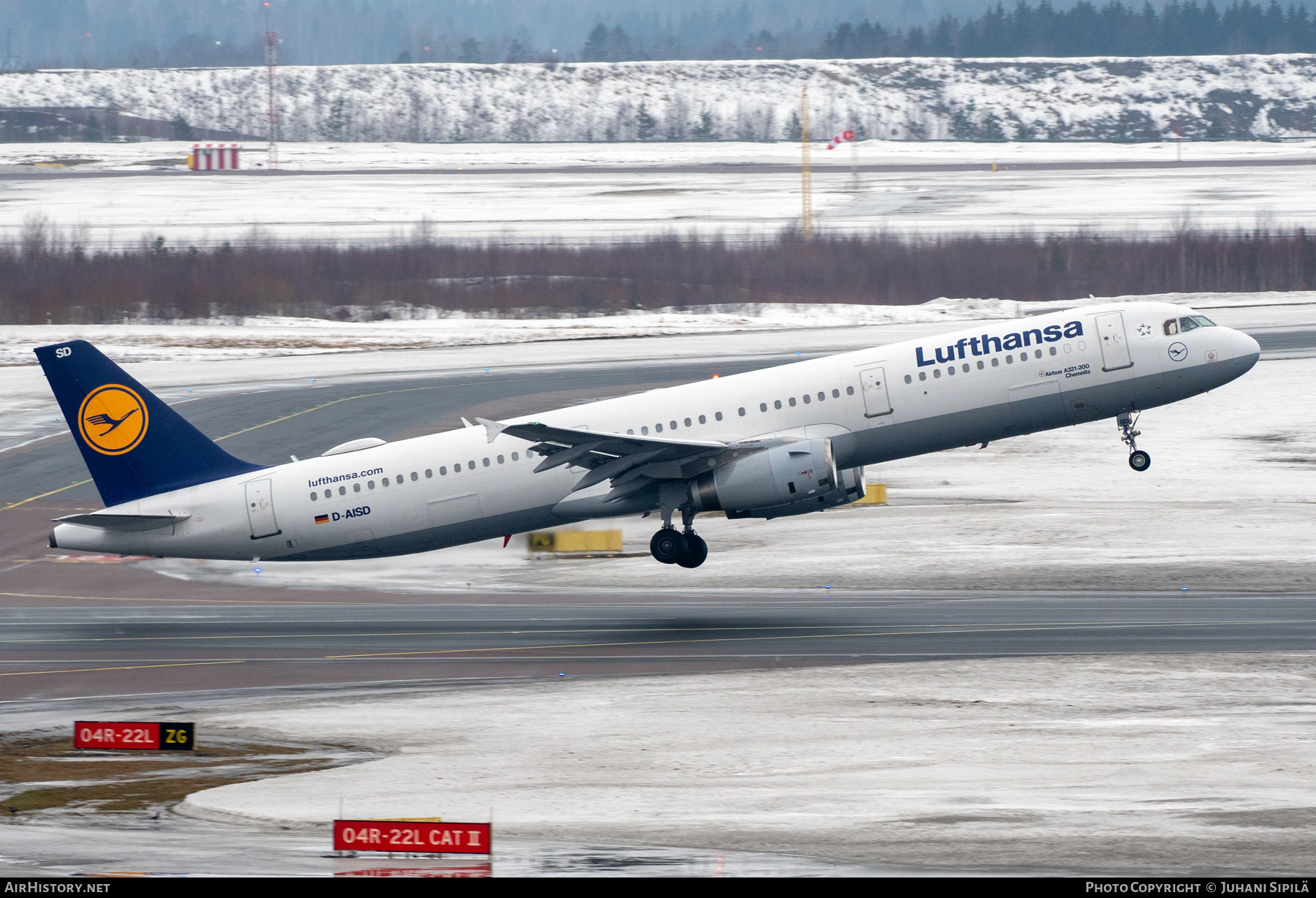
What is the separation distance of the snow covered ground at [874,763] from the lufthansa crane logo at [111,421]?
11529 mm

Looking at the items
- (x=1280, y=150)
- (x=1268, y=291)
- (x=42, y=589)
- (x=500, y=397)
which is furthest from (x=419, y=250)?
(x=1280, y=150)

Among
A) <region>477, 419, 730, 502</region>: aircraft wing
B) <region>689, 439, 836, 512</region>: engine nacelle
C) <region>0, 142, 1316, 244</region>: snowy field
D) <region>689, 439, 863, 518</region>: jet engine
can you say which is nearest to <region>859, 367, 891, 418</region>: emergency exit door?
<region>689, 439, 863, 518</region>: jet engine

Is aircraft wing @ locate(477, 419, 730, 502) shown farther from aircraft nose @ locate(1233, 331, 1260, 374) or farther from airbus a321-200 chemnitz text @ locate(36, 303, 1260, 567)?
aircraft nose @ locate(1233, 331, 1260, 374)

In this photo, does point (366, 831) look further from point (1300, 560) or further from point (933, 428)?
point (1300, 560)

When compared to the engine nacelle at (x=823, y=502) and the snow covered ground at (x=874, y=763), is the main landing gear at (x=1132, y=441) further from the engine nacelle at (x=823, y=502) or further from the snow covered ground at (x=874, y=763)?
the snow covered ground at (x=874, y=763)

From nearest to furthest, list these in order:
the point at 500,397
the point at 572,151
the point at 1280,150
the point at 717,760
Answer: the point at 717,760
the point at 500,397
the point at 1280,150
the point at 572,151

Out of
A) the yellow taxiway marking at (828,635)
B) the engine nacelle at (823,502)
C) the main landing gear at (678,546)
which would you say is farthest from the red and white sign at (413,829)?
the main landing gear at (678,546)

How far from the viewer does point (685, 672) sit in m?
30.3

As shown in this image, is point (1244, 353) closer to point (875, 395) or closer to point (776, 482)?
point (875, 395)

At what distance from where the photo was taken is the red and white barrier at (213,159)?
166125 mm

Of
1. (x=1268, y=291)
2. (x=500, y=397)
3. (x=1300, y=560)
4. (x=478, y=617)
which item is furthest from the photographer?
(x=1268, y=291)

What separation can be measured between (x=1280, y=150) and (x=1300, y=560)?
473ft

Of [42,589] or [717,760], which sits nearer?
[717,760]

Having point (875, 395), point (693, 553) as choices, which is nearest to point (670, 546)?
point (693, 553)
